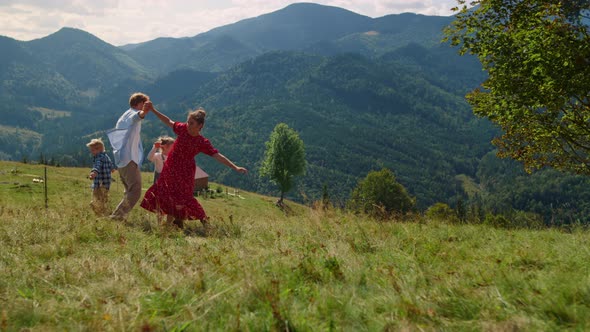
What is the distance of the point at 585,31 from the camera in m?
11.2

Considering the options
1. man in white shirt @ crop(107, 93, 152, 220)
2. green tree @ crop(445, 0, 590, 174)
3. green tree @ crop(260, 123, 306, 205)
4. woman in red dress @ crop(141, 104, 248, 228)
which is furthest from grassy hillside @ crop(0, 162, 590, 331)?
green tree @ crop(260, 123, 306, 205)

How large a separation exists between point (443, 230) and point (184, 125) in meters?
5.47

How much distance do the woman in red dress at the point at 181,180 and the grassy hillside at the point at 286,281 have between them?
123cm

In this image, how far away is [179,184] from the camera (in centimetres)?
844

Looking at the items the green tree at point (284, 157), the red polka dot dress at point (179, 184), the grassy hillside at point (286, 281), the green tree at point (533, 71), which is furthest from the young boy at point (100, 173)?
the green tree at point (284, 157)

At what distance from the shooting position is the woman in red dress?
8.29 m

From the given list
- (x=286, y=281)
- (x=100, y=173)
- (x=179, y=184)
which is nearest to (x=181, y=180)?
(x=179, y=184)

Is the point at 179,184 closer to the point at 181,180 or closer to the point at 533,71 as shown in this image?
the point at 181,180

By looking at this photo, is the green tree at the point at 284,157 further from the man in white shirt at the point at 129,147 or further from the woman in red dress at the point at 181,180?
the woman in red dress at the point at 181,180

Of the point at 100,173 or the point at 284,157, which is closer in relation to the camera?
the point at 100,173

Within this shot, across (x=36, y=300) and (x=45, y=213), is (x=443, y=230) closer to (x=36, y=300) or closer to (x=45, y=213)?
(x=36, y=300)

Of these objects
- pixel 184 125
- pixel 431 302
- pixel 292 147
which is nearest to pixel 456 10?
pixel 184 125

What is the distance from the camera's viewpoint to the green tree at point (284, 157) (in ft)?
224

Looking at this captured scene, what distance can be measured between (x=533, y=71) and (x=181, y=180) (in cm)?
932
